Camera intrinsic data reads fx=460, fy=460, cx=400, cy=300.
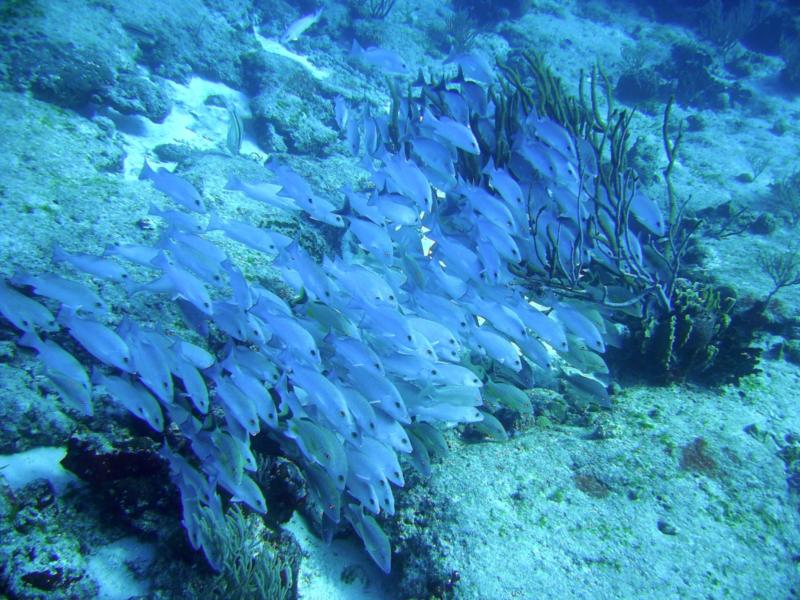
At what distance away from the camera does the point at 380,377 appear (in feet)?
9.88

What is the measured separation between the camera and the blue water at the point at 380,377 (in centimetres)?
291

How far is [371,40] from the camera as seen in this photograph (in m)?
12.8

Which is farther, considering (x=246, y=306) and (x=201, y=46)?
(x=201, y=46)

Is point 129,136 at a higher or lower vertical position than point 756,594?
lower

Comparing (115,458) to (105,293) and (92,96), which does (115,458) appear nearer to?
(105,293)

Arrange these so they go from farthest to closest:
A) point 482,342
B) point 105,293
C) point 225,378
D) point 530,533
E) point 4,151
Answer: point 4,151
point 105,293
point 482,342
point 530,533
point 225,378

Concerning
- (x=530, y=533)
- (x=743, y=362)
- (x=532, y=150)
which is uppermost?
(x=532, y=150)

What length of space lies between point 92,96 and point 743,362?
9.49 metres

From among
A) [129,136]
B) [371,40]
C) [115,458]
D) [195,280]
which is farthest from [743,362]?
[371,40]

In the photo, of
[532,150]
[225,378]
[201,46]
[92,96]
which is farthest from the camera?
[201,46]

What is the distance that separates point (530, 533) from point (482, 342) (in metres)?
1.38

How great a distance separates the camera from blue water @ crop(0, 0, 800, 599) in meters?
2.91

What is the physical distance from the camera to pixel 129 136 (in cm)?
754

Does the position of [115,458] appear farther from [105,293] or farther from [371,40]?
[371,40]
